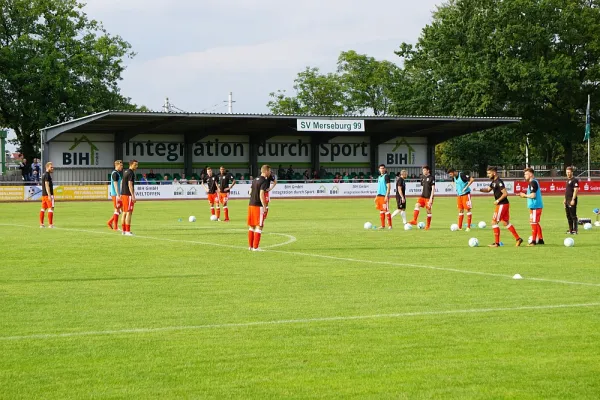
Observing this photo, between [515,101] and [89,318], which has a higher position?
[515,101]

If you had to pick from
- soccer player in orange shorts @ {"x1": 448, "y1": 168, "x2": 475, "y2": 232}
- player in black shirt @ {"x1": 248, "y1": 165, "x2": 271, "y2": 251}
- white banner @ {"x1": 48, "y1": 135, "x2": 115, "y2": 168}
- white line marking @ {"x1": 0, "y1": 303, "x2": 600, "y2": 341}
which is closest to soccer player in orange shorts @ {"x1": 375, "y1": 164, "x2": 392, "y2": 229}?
soccer player in orange shorts @ {"x1": 448, "y1": 168, "x2": 475, "y2": 232}

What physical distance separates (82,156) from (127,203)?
128 ft

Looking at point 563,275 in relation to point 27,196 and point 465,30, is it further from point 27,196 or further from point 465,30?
point 465,30

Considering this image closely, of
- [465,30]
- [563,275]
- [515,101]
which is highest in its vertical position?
[465,30]

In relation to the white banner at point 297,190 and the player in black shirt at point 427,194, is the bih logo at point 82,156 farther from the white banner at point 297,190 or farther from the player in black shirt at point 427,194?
the player in black shirt at point 427,194

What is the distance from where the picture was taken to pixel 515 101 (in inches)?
3088

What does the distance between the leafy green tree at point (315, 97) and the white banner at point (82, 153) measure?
5182 centimetres

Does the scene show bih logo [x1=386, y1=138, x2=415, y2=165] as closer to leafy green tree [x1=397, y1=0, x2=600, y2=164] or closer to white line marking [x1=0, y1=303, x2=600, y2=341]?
leafy green tree [x1=397, y1=0, x2=600, y2=164]

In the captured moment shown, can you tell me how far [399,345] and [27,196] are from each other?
47.4 meters

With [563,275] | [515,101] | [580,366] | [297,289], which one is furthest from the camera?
[515,101]

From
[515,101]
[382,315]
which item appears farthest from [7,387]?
[515,101]

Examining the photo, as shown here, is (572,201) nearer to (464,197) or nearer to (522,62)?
(464,197)

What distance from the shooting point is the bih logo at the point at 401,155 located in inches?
2825

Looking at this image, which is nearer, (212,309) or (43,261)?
(212,309)
